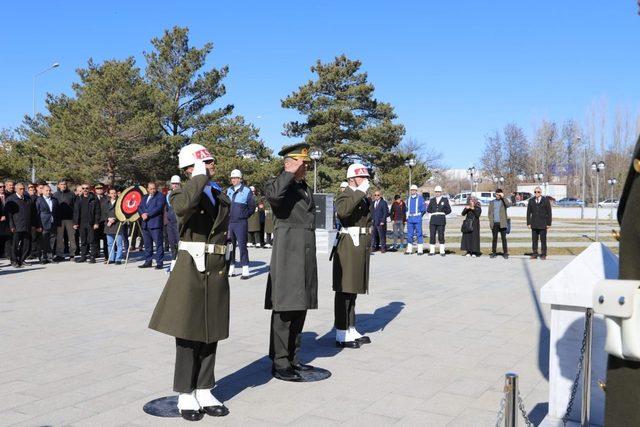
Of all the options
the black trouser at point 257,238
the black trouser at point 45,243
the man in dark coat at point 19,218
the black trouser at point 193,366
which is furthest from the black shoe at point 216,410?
the black trouser at point 257,238

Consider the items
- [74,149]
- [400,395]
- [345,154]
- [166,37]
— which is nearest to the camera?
[400,395]

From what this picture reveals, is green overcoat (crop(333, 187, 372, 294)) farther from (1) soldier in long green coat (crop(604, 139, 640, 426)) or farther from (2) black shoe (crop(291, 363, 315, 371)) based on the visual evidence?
(1) soldier in long green coat (crop(604, 139, 640, 426))

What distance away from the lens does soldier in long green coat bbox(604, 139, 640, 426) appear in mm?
1623

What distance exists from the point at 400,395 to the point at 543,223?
41.0 feet

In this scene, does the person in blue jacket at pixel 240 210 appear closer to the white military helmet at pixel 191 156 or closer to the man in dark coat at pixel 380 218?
the man in dark coat at pixel 380 218

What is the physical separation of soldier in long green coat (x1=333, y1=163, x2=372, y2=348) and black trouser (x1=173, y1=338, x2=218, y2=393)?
2433 millimetres

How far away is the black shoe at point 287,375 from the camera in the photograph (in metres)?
5.55

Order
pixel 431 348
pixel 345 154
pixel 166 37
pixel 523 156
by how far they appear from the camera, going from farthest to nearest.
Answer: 1. pixel 523 156
2. pixel 166 37
3. pixel 345 154
4. pixel 431 348

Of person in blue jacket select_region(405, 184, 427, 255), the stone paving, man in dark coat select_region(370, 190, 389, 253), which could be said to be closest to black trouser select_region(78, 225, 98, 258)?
the stone paving

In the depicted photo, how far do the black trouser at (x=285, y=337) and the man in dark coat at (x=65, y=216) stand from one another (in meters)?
12.2

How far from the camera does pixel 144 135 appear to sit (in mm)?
32188

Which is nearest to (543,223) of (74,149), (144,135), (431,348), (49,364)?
(431,348)

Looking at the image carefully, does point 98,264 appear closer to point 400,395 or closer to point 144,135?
point 400,395

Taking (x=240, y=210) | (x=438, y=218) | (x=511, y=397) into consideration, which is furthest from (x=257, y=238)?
(x=511, y=397)
